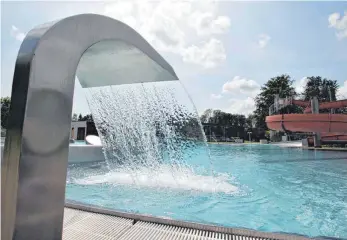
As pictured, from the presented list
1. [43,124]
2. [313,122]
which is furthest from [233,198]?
[313,122]

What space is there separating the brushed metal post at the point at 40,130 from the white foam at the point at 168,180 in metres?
3.50

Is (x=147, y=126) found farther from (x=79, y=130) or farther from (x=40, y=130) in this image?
(x=79, y=130)

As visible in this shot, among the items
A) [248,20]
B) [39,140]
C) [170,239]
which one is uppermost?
[248,20]

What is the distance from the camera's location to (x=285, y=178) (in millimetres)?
5965

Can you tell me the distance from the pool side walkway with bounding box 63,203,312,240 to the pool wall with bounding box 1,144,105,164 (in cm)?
726

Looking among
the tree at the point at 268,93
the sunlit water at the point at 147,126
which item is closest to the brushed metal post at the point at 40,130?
the sunlit water at the point at 147,126

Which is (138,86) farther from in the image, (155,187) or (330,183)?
(330,183)

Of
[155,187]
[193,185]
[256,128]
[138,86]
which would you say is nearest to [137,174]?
[155,187]

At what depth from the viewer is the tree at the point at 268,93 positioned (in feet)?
112

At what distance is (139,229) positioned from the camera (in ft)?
6.72

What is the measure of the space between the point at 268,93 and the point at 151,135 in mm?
32986

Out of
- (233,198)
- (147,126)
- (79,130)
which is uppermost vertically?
(79,130)

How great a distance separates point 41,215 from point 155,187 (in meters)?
3.65

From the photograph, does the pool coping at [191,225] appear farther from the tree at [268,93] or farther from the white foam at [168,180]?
the tree at [268,93]
